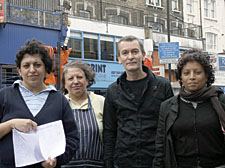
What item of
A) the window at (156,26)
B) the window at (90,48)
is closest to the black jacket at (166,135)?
the window at (90,48)

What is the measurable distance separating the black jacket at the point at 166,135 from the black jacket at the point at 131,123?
190 mm

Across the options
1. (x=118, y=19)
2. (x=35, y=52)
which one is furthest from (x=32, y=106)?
(x=118, y=19)

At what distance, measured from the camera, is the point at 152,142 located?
3908 mm

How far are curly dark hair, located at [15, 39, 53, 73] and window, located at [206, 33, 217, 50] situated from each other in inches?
1149

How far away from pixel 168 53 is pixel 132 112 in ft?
40.4

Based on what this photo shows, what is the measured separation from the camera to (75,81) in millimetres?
4297

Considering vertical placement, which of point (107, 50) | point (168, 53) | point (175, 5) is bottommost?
point (168, 53)

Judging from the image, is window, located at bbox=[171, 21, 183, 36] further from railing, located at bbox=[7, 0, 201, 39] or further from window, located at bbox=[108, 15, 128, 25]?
window, located at bbox=[108, 15, 128, 25]

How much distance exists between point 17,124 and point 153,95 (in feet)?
5.42

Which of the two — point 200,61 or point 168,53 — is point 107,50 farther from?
point 200,61

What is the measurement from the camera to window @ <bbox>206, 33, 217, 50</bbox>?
31.1m

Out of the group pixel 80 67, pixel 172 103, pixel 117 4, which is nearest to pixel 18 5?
pixel 117 4

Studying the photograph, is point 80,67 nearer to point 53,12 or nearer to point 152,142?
point 152,142

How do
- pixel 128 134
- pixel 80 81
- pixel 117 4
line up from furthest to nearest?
pixel 117 4
pixel 80 81
pixel 128 134
